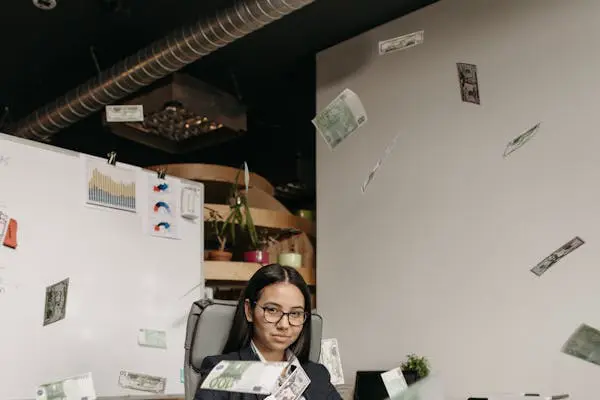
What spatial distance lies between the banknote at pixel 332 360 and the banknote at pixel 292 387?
1504 millimetres

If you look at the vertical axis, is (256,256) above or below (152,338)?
above

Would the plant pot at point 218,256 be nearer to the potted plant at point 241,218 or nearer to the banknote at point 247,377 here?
the potted plant at point 241,218

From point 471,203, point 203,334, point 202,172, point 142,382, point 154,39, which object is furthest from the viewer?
point 154,39

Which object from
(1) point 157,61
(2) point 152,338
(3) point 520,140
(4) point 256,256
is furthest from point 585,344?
(1) point 157,61

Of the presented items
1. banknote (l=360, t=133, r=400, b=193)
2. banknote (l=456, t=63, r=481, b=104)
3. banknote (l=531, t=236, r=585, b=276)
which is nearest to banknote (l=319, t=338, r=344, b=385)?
banknote (l=360, t=133, r=400, b=193)

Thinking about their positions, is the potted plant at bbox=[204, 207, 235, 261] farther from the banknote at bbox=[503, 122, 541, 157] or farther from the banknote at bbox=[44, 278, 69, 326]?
the banknote at bbox=[503, 122, 541, 157]

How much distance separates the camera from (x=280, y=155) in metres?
5.26

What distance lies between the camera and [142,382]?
8.40 feet

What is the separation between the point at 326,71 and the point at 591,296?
1.77 metres

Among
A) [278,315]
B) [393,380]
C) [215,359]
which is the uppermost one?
[278,315]

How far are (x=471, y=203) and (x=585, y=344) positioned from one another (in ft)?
2.34

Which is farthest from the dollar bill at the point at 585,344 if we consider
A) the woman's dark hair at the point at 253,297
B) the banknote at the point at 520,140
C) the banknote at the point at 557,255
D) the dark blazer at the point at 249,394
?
the woman's dark hair at the point at 253,297

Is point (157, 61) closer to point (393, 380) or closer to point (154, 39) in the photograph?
point (154, 39)

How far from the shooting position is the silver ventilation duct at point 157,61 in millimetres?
2678
